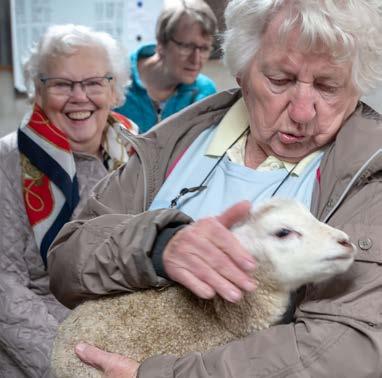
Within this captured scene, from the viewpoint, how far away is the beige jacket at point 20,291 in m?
2.31

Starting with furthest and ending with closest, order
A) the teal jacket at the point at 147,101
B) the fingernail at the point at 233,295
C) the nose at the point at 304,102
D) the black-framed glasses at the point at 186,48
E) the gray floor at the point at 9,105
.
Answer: the gray floor at the point at 9,105 < the black-framed glasses at the point at 186,48 < the teal jacket at the point at 147,101 < the nose at the point at 304,102 < the fingernail at the point at 233,295

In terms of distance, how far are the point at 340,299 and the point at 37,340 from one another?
141 cm

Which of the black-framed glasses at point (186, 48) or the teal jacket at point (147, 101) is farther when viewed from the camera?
the black-framed glasses at point (186, 48)

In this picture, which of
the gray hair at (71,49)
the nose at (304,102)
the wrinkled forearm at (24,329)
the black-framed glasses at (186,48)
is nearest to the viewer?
the nose at (304,102)

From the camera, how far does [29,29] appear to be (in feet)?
13.3

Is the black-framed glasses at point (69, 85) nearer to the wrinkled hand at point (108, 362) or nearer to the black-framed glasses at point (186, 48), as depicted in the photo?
the black-framed glasses at point (186, 48)

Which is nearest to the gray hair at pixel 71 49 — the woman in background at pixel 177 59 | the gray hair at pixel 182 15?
the woman in background at pixel 177 59

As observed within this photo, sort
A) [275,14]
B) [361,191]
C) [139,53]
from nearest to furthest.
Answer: [361,191]
[275,14]
[139,53]

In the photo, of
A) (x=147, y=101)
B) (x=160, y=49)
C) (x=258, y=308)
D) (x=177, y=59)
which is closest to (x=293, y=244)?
(x=258, y=308)

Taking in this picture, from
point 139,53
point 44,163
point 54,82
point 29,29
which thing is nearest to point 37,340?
point 44,163

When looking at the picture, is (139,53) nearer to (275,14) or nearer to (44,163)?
(44,163)

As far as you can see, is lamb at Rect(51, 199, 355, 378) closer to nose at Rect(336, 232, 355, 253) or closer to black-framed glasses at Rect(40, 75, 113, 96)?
nose at Rect(336, 232, 355, 253)

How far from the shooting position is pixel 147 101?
3549 millimetres

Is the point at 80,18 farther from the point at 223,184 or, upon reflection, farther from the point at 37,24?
the point at 223,184
